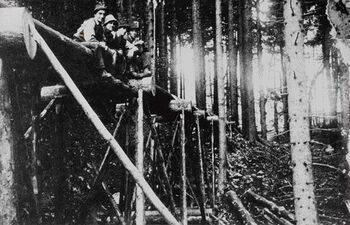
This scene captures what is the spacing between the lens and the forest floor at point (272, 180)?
31.9 ft

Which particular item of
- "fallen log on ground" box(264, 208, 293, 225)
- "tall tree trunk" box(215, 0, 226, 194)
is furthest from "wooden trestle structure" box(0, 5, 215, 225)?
"tall tree trunk" box(215, 0, 226, 194)

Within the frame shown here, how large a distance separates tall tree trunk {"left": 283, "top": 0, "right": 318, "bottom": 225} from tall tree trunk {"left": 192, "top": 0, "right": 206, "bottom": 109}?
36.8 ft

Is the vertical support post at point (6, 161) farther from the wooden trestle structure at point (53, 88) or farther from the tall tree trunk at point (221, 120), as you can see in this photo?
the tall tree trunk at point (221, 120)

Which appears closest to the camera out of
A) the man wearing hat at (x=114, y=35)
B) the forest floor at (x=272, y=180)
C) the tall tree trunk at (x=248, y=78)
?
the man wearing hat at (x=114, y=35)

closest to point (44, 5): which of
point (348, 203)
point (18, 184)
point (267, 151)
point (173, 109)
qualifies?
point (173, 109)

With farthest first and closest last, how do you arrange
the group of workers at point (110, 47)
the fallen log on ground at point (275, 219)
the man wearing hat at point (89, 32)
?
the fallen log on ground at point (275, 219)
the man wearing hat at point (89, 32)
the group of workers at point (110, 47)

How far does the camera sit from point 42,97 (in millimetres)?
5141

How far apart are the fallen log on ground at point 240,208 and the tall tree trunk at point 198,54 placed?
7250 millimetres

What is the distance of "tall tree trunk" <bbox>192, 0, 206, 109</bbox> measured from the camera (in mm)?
17250

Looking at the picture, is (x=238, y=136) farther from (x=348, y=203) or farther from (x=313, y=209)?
(x=313, y=209)

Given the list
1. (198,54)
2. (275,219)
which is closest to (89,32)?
(275,219)

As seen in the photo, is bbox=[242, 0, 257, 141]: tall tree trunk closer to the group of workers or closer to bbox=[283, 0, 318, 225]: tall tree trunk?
the group of workers

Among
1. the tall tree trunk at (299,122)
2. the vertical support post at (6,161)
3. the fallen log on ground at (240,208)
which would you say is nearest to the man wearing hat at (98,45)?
the vertical support post at (6,161)

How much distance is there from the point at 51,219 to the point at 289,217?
5.52 metres
